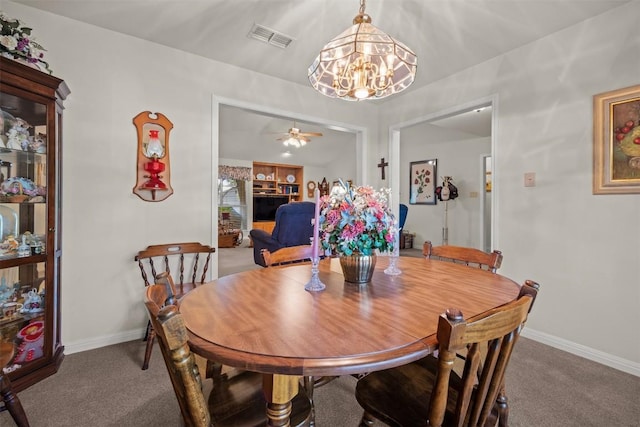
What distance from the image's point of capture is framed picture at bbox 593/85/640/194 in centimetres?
198

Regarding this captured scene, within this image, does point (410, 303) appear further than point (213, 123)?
No

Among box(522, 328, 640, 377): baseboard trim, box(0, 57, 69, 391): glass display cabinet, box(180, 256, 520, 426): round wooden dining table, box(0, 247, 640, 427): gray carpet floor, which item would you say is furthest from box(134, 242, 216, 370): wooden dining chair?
box(522, 328, 640, 377): baseboard trim

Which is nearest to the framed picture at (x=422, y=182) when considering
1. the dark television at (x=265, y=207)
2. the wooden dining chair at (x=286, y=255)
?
the dark television at (x=265, y=207)

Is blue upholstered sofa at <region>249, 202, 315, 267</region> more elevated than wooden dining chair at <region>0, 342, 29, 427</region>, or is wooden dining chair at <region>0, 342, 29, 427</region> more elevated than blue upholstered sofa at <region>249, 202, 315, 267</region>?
blue upholstered sofa at <region>249, 202, 315, 267</region>

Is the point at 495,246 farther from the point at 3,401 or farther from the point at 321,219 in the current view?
the point at 3,401

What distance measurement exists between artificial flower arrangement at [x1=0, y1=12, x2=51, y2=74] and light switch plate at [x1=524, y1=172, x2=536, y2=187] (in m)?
3.58

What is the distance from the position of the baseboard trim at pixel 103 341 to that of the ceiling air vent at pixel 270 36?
2.58 metres

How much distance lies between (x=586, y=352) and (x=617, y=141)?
1524 mm

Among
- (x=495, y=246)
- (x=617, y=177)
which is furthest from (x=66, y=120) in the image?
(x=617, y=177)

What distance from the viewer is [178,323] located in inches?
26.0

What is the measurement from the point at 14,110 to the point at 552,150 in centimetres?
379

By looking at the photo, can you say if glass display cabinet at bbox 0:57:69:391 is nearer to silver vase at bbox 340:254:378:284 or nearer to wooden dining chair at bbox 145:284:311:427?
wooden dining chair at bbox 145:284:311:427

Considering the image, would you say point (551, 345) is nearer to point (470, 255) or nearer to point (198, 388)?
point (470, 255)

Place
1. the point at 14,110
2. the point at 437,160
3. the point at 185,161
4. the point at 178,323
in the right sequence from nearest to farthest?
the point at 178,323
the point at 14,110
the point at 185,161
the point at 437,160
